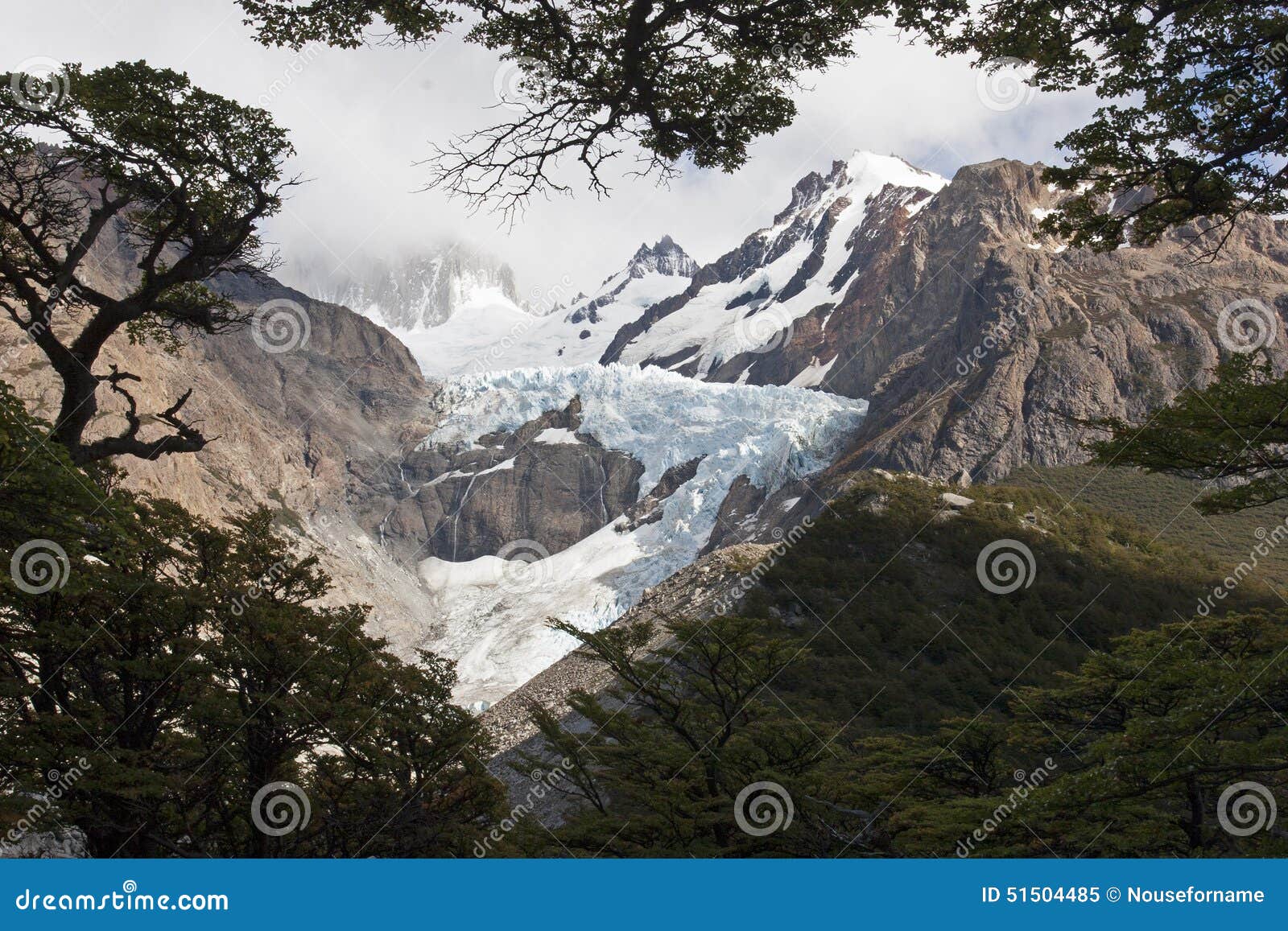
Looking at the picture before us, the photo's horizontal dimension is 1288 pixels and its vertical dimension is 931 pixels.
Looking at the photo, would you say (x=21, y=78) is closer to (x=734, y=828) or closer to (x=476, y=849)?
(x=476, y=849)

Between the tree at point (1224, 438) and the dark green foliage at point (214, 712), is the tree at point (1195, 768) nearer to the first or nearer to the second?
Answer: the tree at point (1224, 438)

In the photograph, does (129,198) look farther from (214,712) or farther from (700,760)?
(700,760)

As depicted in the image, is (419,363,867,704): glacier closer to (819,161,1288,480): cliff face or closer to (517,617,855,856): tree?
(819,161,1288,480): cliff face

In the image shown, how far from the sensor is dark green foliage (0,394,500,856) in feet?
37.6

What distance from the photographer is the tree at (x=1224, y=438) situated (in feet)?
31.7

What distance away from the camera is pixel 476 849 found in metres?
13.3

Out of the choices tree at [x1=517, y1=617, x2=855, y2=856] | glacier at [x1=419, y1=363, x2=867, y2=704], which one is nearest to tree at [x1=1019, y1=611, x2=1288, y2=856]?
tree at [x1=517, y1=617, x2=855, y2=856]

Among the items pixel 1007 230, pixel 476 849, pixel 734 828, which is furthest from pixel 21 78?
pixel 1007 230

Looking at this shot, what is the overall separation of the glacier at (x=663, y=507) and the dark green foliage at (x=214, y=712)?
10778 cm

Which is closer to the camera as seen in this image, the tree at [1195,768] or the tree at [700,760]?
the tree at [1195,768]

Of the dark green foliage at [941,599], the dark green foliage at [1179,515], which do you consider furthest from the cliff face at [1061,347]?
the dark green foliage at [941,599]

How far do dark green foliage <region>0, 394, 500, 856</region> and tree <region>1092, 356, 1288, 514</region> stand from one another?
11279 mm

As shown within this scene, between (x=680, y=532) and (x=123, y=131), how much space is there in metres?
166

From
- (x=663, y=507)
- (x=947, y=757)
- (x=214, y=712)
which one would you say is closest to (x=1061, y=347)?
(x=663, y=507)
